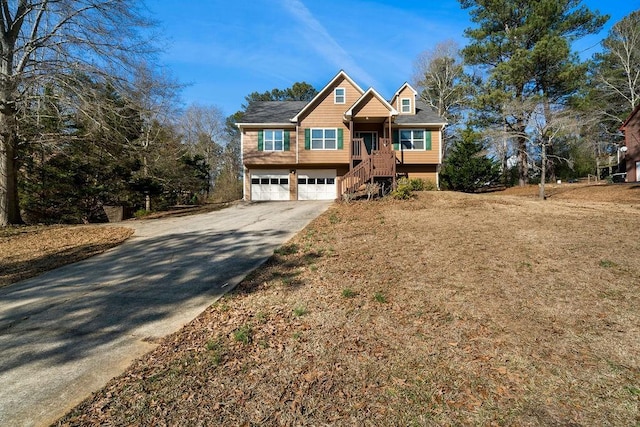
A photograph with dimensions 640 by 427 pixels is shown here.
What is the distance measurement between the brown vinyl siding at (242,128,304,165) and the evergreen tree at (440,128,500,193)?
11205 millimetres

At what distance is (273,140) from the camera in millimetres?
20547

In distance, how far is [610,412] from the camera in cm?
257

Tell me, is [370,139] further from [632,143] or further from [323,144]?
[632,143]

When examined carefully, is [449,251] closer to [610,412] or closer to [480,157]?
[610,412]

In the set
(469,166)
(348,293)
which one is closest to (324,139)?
(469,166)

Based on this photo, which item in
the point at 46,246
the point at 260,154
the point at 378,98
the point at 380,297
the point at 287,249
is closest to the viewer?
the point at 380,297

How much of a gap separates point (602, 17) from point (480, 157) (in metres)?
12.6

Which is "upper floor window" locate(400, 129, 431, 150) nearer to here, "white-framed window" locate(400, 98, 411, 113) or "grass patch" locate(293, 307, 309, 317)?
"white-framed window" locate(400, 98, 411, 113)

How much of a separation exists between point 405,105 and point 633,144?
55.0 ft

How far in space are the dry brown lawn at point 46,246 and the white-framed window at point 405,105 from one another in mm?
17302

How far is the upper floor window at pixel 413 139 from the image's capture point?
20.8 m

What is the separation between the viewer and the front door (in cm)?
2095

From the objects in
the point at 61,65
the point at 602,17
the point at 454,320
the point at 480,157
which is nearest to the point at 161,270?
the point at 454,320

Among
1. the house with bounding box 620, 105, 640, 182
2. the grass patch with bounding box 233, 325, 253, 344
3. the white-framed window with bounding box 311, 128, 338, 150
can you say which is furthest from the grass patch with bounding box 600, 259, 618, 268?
the house with bounding box 620, 105, 640, 182
